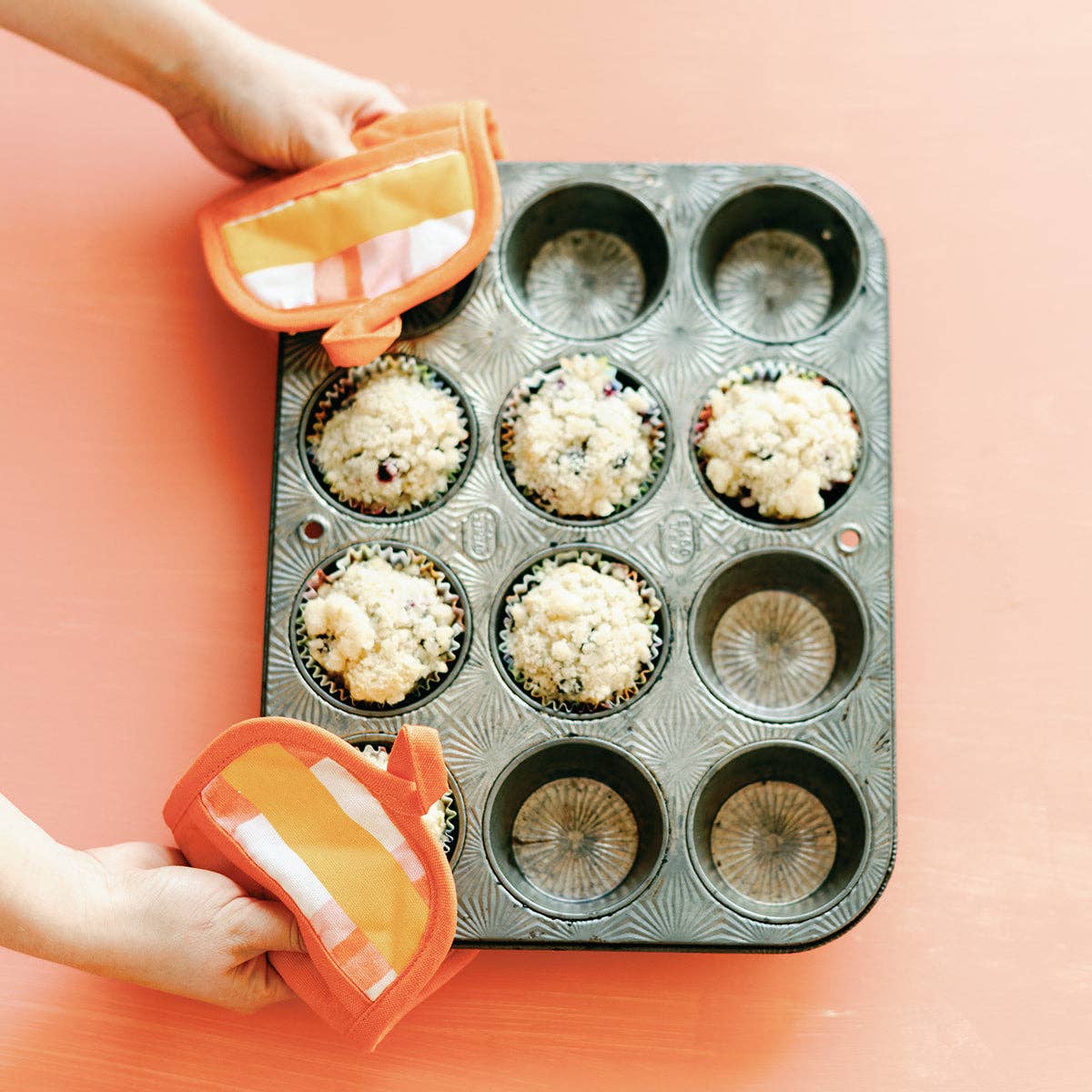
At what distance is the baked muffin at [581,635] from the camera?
1.40 meters

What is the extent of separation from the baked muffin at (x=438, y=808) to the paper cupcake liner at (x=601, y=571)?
175 mm

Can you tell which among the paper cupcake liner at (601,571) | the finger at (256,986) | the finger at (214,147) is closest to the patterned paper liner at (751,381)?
the paper cupcake liner at (601,571)

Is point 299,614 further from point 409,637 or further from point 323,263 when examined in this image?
point 323,263

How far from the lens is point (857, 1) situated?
1.69 meters

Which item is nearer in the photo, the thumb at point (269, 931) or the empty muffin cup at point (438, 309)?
the thumb at point (269, 931)

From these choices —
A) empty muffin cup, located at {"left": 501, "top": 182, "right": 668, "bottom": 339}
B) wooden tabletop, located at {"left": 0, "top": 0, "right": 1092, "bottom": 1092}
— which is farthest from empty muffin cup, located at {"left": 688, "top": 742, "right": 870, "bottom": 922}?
empty muffin cup, located at {"left": 501, "top": 182, "right": 668, "bottom": 339}

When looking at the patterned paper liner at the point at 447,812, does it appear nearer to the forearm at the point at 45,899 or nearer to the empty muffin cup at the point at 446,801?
the empty muffin cup at the point at 446,801

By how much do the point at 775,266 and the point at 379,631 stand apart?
2.56 ft

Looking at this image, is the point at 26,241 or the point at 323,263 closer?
the point at 323,263

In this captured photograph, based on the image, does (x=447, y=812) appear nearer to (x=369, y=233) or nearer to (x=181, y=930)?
(x=181, y=930)

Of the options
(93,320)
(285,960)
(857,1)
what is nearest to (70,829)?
(285,960)

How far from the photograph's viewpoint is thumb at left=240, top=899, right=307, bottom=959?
4.37 feet

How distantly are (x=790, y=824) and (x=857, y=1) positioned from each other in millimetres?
1236

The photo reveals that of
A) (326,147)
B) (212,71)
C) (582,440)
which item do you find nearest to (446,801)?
(582,440)
